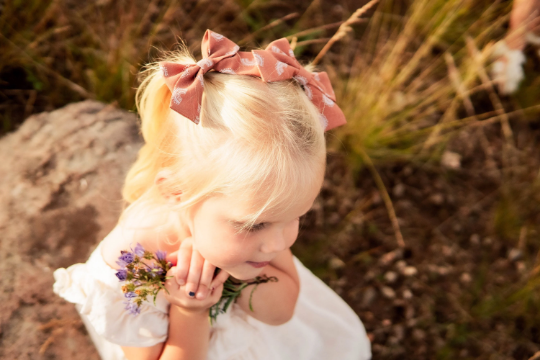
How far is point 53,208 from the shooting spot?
210cm

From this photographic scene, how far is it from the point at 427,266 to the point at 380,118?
1.03 metres

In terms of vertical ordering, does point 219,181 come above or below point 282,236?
above

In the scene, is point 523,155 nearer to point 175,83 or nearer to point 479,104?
point 479,104

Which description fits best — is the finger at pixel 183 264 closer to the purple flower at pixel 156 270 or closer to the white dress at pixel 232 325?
the purple flower at pixel 156 270

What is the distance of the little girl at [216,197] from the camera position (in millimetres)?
1203

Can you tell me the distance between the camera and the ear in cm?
136

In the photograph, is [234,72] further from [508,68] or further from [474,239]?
[508,68]

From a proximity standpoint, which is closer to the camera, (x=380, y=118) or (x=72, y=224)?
(x=72, y=224)

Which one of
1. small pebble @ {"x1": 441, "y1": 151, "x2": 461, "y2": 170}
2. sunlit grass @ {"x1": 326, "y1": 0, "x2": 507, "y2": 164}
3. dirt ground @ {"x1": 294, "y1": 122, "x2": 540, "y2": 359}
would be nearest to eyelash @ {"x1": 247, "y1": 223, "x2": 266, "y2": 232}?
dirt ground @ {"x1": 294, "y1": 122, "x2": 540, "y2": 359}

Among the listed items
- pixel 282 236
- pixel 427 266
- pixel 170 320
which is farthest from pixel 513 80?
pixel 170 320

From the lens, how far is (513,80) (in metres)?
3.27

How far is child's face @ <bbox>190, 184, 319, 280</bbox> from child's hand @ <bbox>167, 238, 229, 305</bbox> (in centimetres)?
5

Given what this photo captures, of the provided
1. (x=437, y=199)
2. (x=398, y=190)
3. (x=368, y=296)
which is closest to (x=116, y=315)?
(x=368, y=296)

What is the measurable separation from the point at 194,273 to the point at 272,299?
1.44ft
